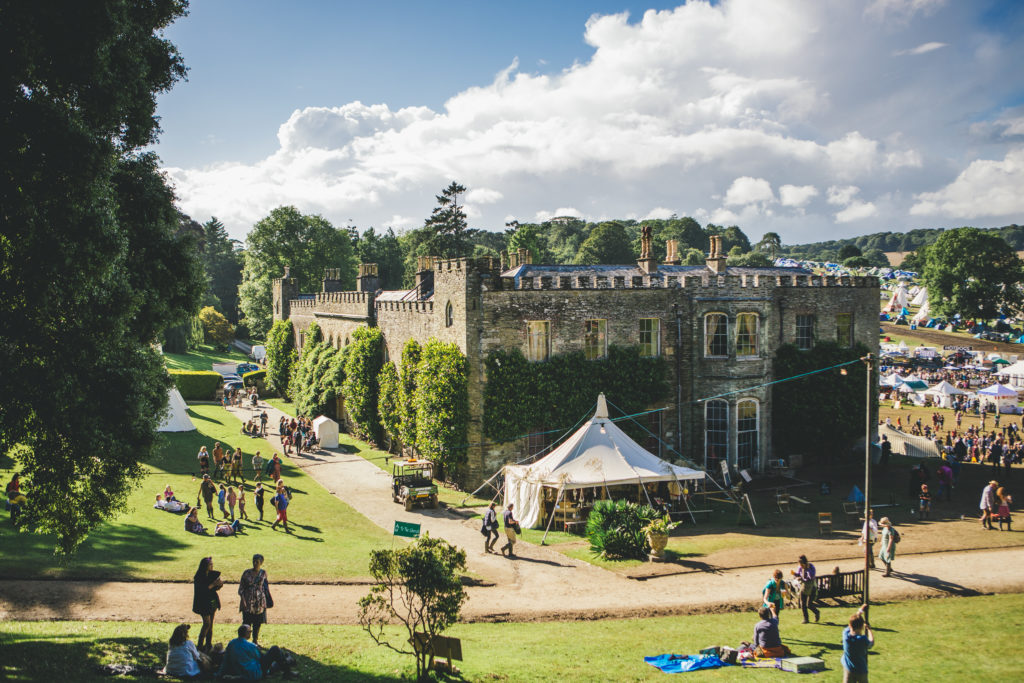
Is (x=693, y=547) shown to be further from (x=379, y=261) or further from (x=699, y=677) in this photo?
(x=379, y=261)

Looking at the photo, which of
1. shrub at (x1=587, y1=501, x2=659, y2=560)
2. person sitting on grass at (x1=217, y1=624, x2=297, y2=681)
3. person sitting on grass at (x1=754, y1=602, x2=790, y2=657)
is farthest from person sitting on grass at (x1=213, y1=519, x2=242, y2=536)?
person sitting on grass at (x1=754, y1=602, x2=790, y2=657)

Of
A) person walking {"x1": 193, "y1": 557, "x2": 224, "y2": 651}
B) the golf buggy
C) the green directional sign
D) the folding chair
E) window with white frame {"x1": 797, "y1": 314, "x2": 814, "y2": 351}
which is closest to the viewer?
person walking {"x1": 193, "y1": 557, "x2": 224, "y2": 651}

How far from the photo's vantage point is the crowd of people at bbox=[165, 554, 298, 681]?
10.7 metres

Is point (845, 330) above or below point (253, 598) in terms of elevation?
above

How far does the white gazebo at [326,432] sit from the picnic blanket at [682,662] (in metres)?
26.5

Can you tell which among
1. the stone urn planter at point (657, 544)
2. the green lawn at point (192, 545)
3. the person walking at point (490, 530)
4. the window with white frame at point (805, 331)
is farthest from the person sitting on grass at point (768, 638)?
the window with white frame at point (805, 331)

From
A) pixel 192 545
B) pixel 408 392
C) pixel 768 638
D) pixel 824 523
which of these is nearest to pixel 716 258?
pixel 824 523

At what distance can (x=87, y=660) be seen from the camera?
1123 centimetres

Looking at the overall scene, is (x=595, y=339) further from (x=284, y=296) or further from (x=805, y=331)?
(x=284, y=296)

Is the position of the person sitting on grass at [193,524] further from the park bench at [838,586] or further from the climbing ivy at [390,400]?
the park bench at [838,586]

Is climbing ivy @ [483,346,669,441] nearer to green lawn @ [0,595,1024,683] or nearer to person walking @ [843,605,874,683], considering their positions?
green lawn @ [0,595,1024,683]

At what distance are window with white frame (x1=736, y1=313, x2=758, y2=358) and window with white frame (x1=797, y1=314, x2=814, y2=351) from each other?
3.66 metres

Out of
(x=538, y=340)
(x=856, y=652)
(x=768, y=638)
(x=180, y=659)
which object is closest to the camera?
(x=180, y=659)

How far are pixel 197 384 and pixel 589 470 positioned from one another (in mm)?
35965
